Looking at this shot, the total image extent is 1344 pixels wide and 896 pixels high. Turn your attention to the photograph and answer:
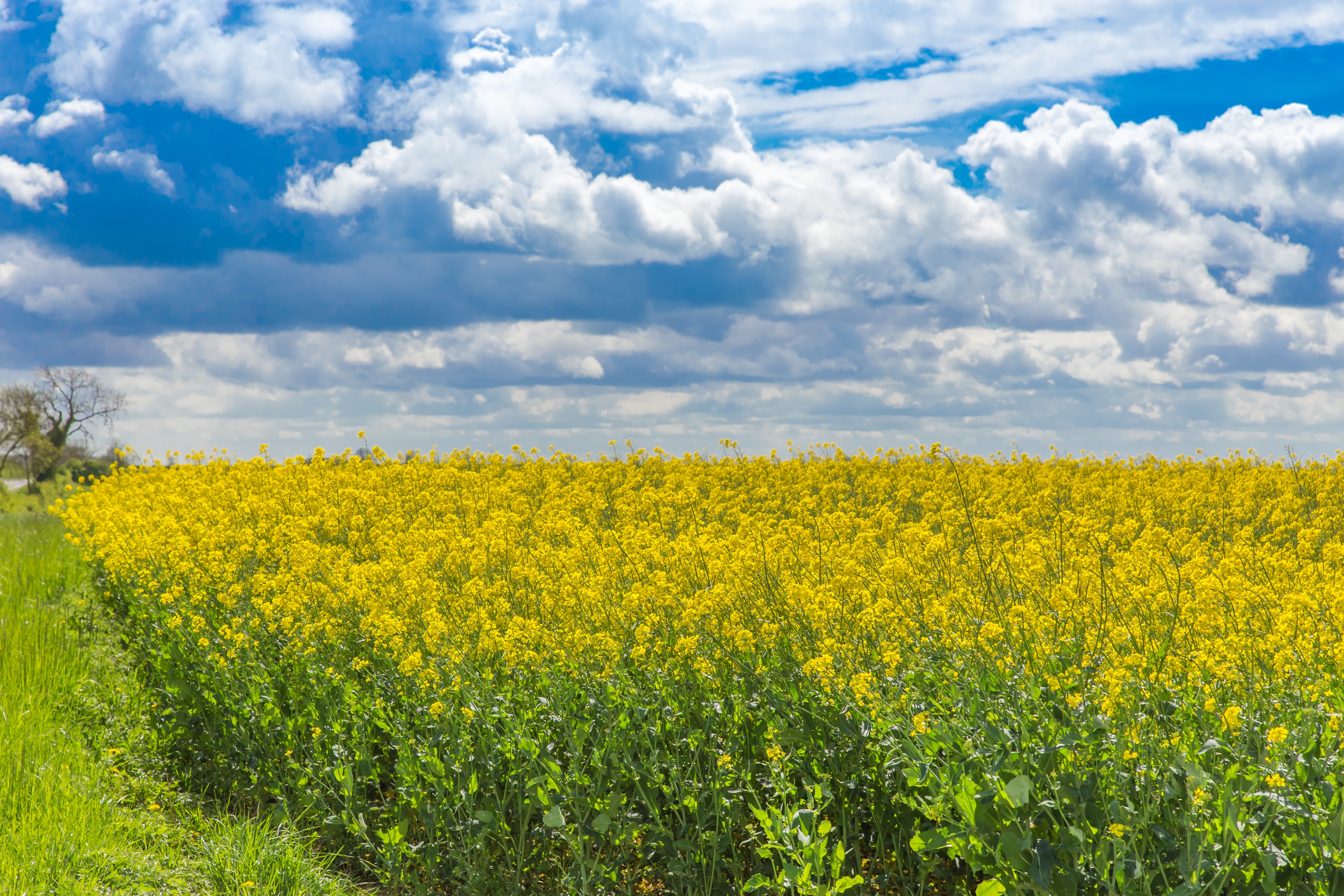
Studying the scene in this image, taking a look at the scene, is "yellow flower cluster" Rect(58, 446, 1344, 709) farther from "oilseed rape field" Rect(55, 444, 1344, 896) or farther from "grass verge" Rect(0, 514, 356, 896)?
"grass verge" Rect(0, 514, 356, 896)

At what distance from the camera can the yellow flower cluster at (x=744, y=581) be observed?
4.22m

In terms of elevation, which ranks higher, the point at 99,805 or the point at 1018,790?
the point at 1018,790

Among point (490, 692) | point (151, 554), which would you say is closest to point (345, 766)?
point (490, 692)

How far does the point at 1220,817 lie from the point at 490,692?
9.39 feet

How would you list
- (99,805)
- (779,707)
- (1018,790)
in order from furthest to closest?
1. (99,805)
2. (779,707)
3. (1018,790)

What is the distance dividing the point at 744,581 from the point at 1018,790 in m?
2.49

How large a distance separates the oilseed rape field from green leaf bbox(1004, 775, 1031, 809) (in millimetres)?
91

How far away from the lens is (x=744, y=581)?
5055 mm

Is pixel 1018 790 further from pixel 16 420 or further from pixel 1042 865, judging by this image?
pixel 16 420

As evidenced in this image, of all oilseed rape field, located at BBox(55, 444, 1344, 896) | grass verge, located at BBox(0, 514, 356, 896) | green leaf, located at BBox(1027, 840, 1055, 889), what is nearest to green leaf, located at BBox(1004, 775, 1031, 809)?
oilseed rape field, located at BBox(55, 444, 1344, 896)

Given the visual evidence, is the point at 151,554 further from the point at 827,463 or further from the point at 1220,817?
the point at 827,463

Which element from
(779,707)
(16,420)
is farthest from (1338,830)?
(16,420)

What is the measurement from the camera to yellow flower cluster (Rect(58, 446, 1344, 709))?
13.9 feet

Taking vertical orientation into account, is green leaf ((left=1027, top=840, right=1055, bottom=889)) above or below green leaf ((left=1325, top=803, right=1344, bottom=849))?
below
